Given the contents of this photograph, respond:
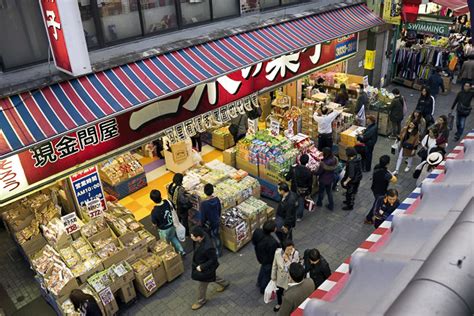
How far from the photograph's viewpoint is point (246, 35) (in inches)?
414

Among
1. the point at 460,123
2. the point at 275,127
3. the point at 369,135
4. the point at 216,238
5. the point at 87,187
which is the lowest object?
the point at 216,238

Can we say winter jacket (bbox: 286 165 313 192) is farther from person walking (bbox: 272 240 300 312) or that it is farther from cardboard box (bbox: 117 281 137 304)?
cardboard box (bbox: 117 281 137 304)

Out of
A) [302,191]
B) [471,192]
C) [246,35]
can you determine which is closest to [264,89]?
[246,35]

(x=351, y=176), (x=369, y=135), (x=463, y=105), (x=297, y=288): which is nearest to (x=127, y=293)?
(x=297, y=288)

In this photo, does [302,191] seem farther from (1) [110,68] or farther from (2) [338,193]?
(1) [110,68]

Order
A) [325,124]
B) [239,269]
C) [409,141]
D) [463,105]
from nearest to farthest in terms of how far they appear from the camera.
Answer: [239,269] < [409,141] < [325,124] < [463,105]

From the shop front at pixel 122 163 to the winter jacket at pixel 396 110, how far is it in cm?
284

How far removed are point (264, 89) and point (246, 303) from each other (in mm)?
6188

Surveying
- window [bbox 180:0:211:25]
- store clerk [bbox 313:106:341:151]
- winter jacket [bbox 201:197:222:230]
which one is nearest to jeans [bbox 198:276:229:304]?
winter jacket [bbox 201:197:222:230]

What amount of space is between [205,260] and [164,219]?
196 cm

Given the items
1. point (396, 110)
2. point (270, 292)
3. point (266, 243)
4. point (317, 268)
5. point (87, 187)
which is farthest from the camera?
point (396, 110)

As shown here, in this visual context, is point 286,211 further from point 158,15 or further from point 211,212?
point 158,15

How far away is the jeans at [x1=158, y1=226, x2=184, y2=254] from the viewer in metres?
9.71

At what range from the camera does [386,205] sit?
28.8 ft
